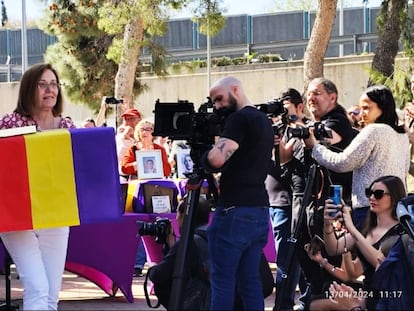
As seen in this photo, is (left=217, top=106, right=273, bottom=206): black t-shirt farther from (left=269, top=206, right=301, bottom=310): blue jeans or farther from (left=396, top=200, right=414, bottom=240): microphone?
(left=269, top=206, right=301, bottom=310): blue jeans

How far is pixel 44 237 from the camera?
6258 mm

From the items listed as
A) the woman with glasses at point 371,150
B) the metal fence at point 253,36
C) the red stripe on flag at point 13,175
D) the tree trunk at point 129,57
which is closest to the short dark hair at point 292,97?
the woman with glasses at point 371,150

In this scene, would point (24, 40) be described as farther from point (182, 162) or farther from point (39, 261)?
point (39, 261)

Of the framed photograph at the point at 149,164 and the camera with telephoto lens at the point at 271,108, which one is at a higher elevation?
the camera with telephoto lens at the point at 271,108

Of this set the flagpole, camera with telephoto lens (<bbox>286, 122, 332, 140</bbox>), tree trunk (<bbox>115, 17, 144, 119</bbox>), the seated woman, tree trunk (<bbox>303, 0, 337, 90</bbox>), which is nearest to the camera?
camera with telephoto lens (<bbox>286, 122, 332, 140</bbox>)

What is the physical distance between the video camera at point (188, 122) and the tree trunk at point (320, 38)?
850cm

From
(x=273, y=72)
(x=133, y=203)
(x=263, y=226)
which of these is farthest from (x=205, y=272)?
(x=273, y=72)

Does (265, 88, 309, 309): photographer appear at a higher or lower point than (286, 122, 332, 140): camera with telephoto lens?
lower

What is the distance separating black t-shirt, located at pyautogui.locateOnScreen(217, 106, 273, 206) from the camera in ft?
19.8

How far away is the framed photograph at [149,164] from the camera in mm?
9734

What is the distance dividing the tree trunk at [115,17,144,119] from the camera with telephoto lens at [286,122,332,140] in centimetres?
938

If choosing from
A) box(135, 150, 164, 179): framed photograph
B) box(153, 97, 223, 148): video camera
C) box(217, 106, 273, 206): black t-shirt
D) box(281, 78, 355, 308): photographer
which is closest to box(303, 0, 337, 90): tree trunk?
box(135, 150, 164, 179): framed photograph

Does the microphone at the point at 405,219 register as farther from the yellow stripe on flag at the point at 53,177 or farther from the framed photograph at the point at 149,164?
the framed photograph at the point at 149,164

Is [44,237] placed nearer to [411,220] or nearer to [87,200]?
[87,200]
